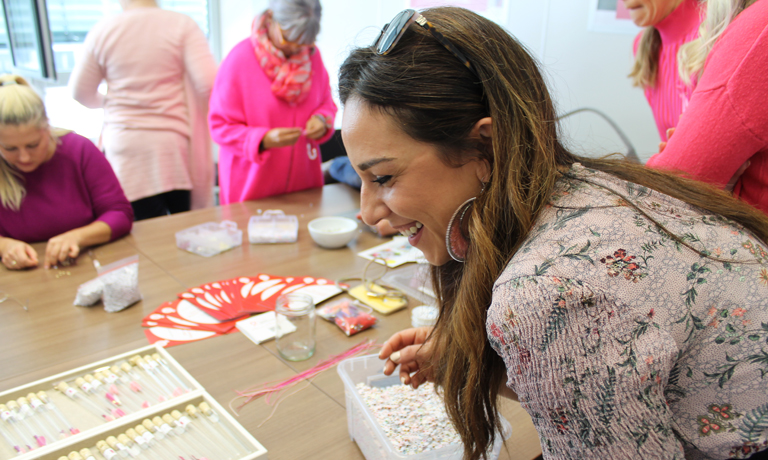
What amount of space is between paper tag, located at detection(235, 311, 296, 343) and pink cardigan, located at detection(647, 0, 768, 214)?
96 centimetres

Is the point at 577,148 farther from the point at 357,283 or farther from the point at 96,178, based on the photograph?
the point at 96,178

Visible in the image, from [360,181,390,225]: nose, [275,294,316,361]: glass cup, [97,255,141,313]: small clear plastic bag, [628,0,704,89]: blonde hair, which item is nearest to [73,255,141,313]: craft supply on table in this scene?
[97,255,141,313]: small clear plastic bag

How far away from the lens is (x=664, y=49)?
1.74 meters

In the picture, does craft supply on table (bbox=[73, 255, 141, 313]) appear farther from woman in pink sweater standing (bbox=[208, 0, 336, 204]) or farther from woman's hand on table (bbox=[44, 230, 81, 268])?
woman in pink sweater standing (bbox=[208, 0, 336, 204])

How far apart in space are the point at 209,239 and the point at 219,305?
487 mm

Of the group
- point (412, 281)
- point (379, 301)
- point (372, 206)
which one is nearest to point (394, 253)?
point (412, 281)

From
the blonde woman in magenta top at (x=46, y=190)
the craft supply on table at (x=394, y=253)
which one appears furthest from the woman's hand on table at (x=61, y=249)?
the craft supply on table at (x=394, y=253)

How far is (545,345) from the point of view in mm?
694

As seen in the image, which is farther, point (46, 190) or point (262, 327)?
point (46, 190)

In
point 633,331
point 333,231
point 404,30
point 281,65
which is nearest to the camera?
point 633,331

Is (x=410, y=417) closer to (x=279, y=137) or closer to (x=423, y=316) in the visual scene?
(x=423, y=316)

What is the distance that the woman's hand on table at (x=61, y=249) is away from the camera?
179cm

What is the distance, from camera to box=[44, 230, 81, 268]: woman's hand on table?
179 centimetres

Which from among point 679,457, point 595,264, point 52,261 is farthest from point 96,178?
point 679,457
